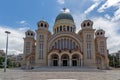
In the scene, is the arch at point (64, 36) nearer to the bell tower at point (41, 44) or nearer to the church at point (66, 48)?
the church at point (66, 48)

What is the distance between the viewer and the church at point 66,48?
1796 inches

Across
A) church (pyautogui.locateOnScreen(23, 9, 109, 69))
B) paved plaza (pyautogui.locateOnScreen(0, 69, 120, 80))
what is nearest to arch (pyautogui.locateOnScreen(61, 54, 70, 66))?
church (pyautogui.locateOnScreen(23, 9, 109, 69))

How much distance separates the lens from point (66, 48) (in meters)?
46.4

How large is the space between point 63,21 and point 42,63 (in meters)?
16.7

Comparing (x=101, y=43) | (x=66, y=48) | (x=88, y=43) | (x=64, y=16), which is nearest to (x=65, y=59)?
(x=66, y=48)

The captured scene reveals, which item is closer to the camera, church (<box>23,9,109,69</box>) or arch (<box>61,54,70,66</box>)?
church (<box>23,9,109,69</box>)

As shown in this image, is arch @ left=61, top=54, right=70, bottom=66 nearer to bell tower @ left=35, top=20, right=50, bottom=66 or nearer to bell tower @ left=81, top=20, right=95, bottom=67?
bell tower @ left=81, top=20, right=95, bottom=67

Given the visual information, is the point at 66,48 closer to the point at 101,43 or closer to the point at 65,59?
the point at 65,59

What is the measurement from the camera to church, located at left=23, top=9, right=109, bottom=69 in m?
45.6

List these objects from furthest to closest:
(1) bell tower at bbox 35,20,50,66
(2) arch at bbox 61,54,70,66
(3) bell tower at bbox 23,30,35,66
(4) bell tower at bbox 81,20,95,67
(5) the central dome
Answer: (5) the central dome
(3) bell tower at bbox 23,30,35,66
(2) arch at bbox 61,54,70,66
(1) bell tower at bbox 35,20,50,66
(4) bell tower at bbox 81,20,95,67

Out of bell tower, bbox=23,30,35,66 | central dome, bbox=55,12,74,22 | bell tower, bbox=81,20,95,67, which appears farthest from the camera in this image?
central dome, bbox=55,12,74,22

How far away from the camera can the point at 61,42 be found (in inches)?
1919

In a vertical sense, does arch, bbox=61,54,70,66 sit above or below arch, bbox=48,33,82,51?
below

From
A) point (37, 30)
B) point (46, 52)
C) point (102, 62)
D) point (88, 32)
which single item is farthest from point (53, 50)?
point (102, 62)
